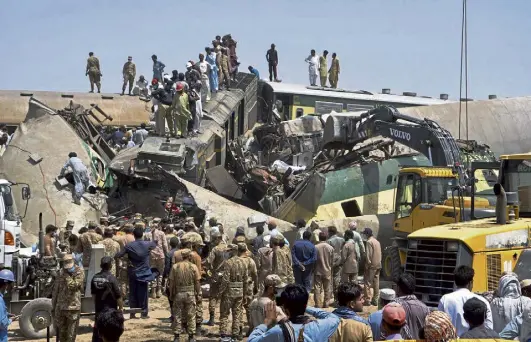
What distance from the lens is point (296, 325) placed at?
783cm

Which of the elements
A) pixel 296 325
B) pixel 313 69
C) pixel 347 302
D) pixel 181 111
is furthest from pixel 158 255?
pixel 313 69

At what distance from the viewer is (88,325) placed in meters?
17.0

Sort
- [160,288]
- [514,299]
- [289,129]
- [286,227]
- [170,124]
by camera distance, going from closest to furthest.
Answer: [514,299] → [160,288] → [286,227] → [170,124] → [289,129]

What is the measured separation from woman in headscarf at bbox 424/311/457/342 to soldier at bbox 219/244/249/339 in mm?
7497

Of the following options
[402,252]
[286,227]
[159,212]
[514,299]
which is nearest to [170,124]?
[159,212]

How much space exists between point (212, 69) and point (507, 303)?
2252 centimetres

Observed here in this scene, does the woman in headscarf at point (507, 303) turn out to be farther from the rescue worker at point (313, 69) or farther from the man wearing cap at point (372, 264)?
the rescue worker at point (313, 69)

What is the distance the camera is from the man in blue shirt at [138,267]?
656 inches

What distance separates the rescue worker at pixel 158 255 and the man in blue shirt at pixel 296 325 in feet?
33.4

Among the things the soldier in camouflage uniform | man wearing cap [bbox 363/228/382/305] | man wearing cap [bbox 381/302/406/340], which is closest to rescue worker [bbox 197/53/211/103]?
man wearing cap [bbox 363/228/382/305]

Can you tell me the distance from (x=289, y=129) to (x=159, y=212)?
8.22 metres

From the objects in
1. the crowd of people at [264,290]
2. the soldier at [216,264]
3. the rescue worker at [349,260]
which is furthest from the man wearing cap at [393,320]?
the rescue worker at [349,260]

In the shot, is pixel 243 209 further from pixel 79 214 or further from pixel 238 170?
pixel 238 170

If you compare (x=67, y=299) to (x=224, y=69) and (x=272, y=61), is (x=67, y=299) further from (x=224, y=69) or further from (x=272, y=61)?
(x=272, y=61)
